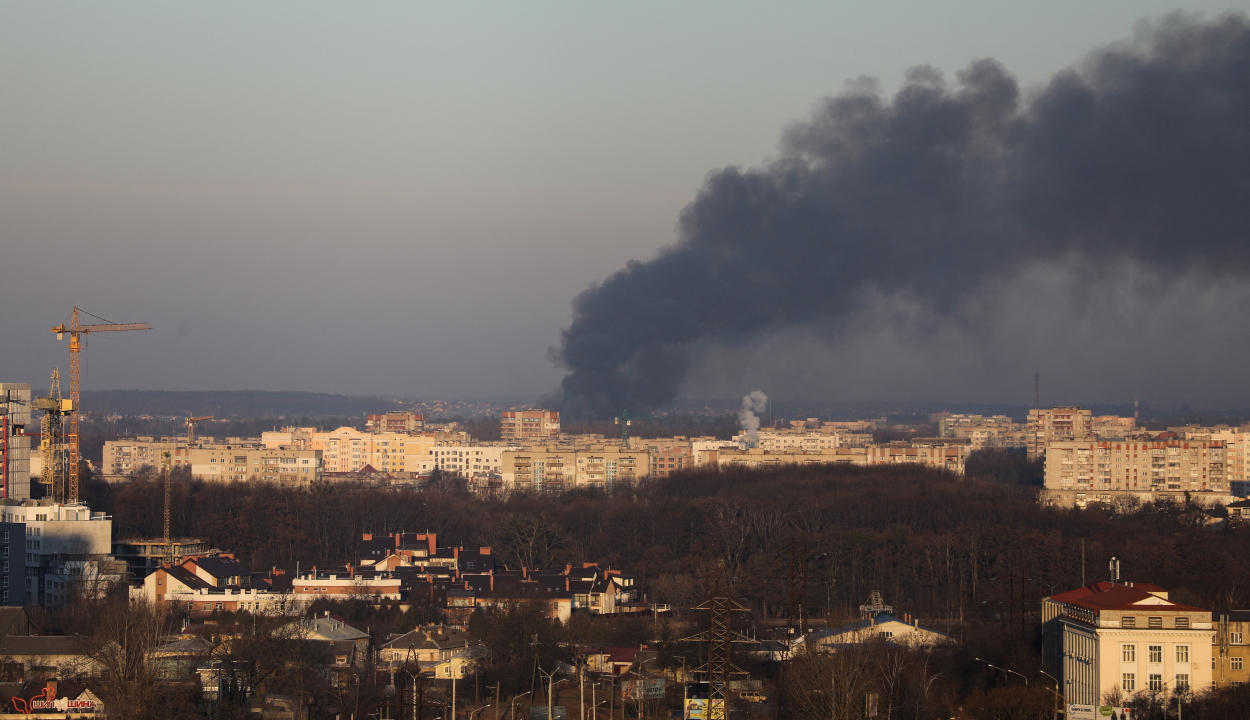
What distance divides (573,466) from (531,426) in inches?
1200

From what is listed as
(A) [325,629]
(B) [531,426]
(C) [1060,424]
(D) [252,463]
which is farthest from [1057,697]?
(C) [1060,424]

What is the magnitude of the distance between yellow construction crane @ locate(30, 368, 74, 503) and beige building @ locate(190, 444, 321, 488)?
102ft

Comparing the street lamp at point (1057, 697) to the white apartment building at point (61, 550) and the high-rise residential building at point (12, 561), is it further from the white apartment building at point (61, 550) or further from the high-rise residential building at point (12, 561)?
the high-rise residential building at point (12, 561)

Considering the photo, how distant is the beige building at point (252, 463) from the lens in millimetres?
83312

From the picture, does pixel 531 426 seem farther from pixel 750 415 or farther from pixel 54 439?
pixel 54 439

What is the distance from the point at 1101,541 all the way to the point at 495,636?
19.3 m

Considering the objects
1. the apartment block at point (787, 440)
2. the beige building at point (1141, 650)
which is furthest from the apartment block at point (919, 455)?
the beige building at point (1141, 650)

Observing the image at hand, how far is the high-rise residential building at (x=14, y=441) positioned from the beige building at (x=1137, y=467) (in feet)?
142

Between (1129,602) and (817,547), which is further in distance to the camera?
(817,547)

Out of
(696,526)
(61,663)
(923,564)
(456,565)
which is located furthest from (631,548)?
(61,663)

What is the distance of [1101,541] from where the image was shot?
43406mm

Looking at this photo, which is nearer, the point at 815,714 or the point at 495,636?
the point at 815,714

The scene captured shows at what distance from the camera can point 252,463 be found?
277 feet

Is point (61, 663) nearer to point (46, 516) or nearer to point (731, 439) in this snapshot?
point (46, 516)
